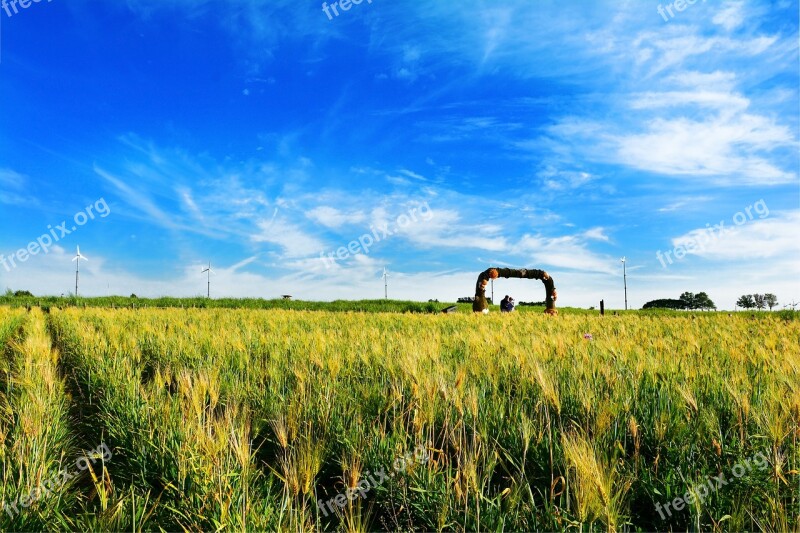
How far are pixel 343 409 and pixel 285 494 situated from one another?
3.38 feet

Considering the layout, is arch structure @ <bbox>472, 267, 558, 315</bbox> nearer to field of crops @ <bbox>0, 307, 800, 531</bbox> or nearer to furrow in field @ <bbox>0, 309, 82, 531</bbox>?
field of crops @ <bbox>0, 307, 800, 531</bbox>

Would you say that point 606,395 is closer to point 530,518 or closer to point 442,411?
point 442,411

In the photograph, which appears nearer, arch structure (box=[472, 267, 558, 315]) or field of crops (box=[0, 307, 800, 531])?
field of crops (box=[0, 307, 800, 531])

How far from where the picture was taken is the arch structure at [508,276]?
67.7ft

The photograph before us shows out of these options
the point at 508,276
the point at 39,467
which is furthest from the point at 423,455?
the point at 508,276

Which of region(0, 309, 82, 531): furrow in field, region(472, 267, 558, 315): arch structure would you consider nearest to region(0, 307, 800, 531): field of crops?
region(0, 309, 82, 531): furrow in field

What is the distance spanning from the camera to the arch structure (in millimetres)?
20641

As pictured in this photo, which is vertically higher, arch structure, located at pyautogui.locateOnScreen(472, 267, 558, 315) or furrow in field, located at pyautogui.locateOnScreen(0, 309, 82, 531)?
arch structure, located at pyautogui.locateOnScreen(472, 267, 558, 315)

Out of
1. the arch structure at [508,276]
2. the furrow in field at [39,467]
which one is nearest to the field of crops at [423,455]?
the furrow in field at [39,467]

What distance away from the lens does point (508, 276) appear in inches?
850

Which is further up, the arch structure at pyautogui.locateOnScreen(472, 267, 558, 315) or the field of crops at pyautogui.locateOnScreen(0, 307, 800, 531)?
the arch structure at pyautogui.locateOnScreen(472, 267, 558, 315)

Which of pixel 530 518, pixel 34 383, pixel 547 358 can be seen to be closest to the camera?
pixel 530 518

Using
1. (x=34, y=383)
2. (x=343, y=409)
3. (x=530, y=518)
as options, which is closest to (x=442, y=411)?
(x=343, y=409)

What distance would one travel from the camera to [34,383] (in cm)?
426
